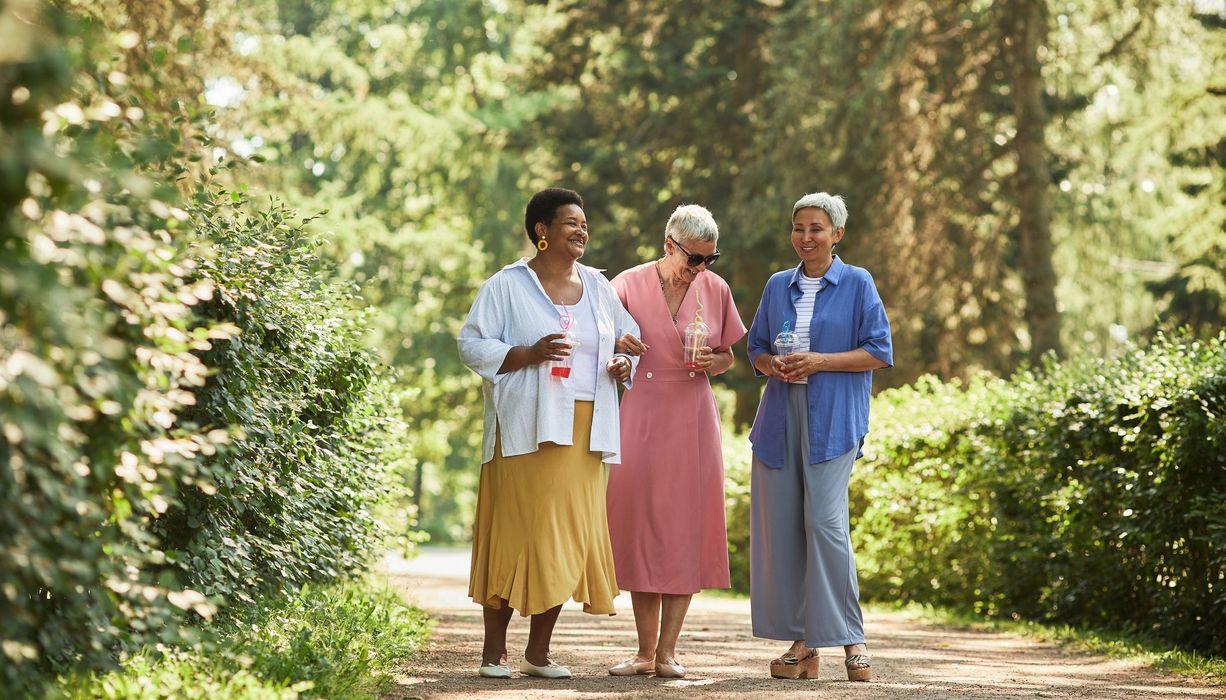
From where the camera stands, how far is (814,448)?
21.6ft

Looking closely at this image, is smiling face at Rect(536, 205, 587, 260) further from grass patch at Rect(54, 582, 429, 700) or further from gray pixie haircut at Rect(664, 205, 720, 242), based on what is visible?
grass patch at Rect(54, 582, 429, 700)

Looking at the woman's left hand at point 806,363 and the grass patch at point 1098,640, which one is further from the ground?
the woman's left hand at point 806,363

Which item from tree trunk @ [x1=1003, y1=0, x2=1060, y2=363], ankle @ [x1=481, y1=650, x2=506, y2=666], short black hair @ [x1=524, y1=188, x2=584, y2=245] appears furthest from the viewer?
tree trunk @ [x1=1003, y1=0, x2=1060, y2=363]

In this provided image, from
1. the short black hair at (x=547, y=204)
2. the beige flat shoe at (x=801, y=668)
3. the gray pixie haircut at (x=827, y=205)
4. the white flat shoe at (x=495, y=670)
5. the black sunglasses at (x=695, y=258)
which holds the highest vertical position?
the gray pixie haircut at (x=827, y=205)

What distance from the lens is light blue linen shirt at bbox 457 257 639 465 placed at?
6.25m

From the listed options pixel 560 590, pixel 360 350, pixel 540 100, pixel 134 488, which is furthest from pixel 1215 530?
pixel 540 100

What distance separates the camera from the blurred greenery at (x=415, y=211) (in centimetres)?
365

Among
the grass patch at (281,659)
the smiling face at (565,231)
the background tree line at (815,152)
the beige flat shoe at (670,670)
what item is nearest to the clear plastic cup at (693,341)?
the smiling face at (565,231)

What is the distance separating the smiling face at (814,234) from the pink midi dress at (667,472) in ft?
1.58

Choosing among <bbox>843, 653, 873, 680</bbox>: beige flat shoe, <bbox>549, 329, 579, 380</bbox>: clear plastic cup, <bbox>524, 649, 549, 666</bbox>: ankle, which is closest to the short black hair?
<bbox>549, 329, 579, 380</bbox>: clear plastic cup

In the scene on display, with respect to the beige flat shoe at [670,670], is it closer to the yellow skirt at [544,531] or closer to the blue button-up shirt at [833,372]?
the yellow skirt at [544,531]

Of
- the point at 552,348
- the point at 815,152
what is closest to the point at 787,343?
the point at 552,348

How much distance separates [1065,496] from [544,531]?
4276 mm

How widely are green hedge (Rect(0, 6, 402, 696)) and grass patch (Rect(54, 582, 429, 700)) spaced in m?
0.11
